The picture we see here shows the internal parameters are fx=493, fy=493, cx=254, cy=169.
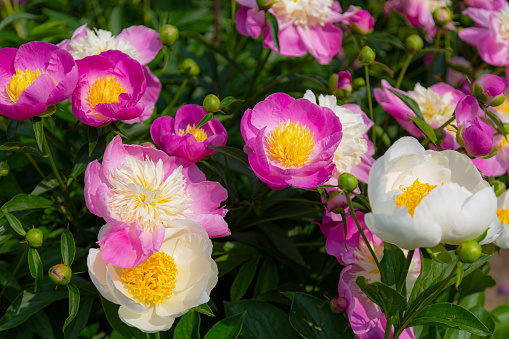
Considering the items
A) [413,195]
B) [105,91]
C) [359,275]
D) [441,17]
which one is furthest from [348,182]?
[441,17]

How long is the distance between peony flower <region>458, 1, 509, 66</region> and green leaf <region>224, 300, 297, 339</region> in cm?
79

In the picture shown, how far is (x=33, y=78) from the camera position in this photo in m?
0.82

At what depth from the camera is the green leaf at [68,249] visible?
713mm

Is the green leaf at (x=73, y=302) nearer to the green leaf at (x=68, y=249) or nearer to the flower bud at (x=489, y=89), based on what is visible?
the green leaf at (x=68, y=249)

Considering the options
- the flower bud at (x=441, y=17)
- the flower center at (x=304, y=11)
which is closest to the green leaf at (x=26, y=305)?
the flower center at (x=304, y=11)

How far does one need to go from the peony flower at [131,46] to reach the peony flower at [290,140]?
0.25 m

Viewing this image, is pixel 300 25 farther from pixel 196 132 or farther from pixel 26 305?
pixel 26 305

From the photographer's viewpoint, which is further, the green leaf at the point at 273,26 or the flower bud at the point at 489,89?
the green leaf at the point at 273,26

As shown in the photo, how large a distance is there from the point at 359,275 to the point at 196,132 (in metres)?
0.37

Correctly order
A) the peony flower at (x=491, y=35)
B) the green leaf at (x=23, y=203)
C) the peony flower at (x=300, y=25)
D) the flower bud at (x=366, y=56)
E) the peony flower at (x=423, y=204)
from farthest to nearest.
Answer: the peony flower at (x=491, y=35) → the peony flower at (x=300, y=25) → the flower bud at (x=366, y=56) → the green leaf at (x=23, y=203) → the peony flower at (x=423, y=204)

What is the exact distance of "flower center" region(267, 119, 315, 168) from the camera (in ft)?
2.54

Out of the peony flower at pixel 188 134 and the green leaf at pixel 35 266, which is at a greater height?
the peony flower at pixel 188 134

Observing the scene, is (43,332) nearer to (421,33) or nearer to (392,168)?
(392,168)

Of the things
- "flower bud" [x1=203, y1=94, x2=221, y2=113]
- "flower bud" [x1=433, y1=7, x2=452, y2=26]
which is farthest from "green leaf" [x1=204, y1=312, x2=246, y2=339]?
"flower bud" [x1=433, y1=7, x2=452, y2=26]
